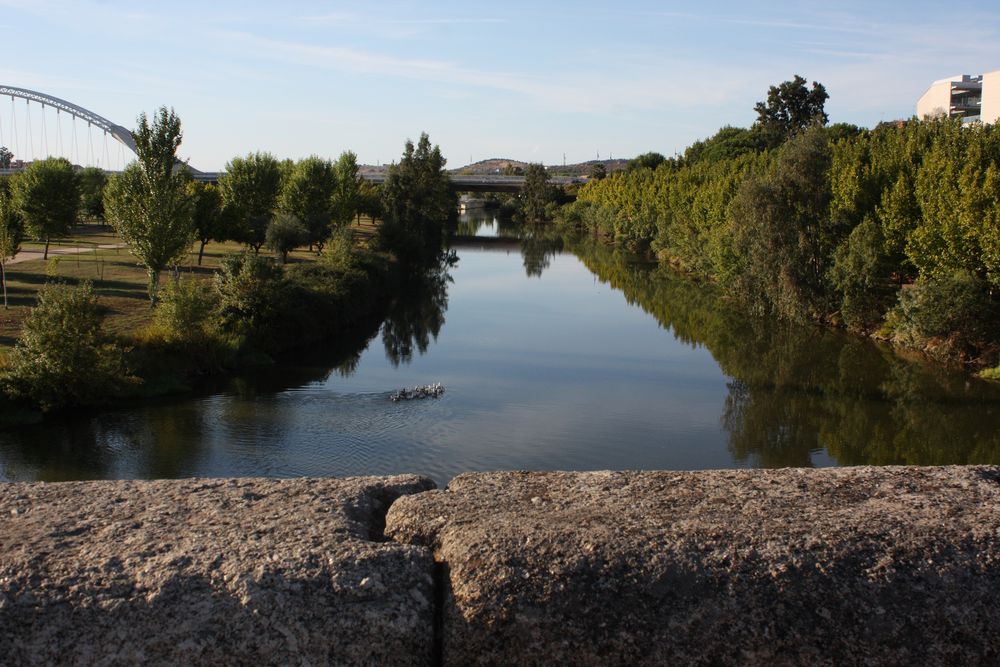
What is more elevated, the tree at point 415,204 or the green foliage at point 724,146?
the green foliage at point 724,146

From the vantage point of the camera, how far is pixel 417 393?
1005 inches

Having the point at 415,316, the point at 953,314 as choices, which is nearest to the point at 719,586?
the point at 953,314

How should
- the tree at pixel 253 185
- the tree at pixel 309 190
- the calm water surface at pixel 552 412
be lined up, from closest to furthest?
the calm water surface at pixel 552 412 < the tree at pixel 253 185 < the tree at pixel 309 190

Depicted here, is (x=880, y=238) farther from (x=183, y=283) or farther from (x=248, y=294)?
(x=183, y=283)

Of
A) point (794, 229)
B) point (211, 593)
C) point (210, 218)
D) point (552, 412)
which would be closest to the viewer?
point (211, 593)

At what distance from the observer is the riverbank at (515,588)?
3.42m

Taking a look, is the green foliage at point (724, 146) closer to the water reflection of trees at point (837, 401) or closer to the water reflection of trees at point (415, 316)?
the water reflection of trees at point (415, 316)

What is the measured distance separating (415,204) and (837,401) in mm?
51495

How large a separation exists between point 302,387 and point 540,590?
24463mm

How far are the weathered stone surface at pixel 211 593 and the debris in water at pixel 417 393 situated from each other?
21245 mm

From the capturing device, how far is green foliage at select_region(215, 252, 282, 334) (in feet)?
102

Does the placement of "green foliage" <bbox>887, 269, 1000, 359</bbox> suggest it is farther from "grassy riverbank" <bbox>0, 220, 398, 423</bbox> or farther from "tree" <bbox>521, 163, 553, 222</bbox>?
"tree" <bbox>521, 163, 553, 222</bbox>

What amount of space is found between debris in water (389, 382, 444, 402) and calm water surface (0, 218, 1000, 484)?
1.66ft

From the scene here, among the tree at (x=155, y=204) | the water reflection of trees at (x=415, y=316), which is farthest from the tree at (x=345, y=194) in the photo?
the tree at (x=155, y=204)
